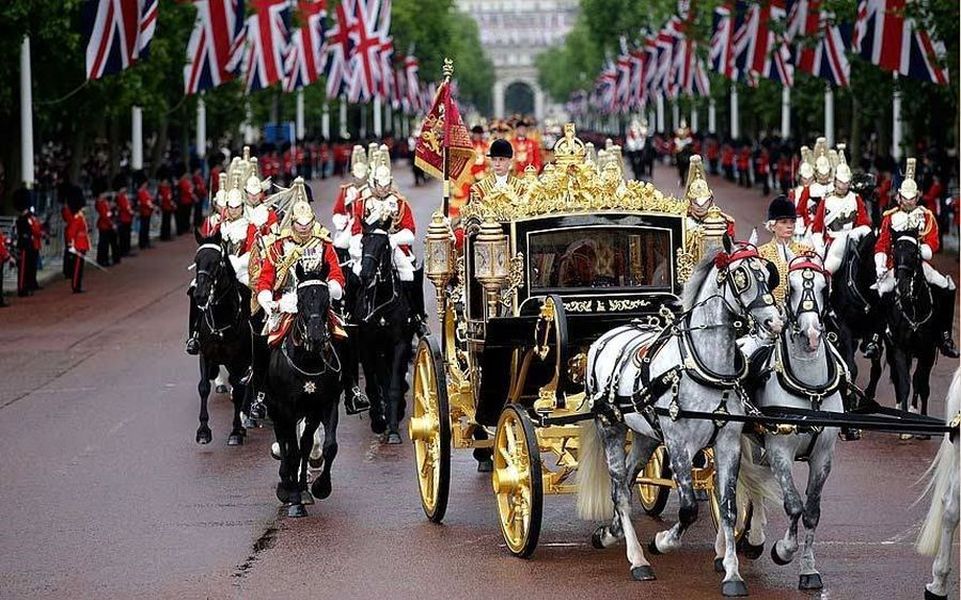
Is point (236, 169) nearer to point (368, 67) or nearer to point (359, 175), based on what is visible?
point (359, 175)

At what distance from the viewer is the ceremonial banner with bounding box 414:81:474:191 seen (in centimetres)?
1456

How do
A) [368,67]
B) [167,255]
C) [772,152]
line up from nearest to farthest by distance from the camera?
[167,255] → [772,152] → [368,67]

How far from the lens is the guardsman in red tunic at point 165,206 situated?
40.3 m

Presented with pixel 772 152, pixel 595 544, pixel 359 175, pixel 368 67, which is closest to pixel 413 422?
pixel 595 544

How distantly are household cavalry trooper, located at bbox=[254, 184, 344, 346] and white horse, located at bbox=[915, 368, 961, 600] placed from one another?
436 cm

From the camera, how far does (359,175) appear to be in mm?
18672

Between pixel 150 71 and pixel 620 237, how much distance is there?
27346 mm

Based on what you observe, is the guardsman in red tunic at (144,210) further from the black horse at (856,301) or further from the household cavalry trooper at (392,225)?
the black horse at (856,301)

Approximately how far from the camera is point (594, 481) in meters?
11.2

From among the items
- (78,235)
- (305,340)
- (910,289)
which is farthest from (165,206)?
(305,340)

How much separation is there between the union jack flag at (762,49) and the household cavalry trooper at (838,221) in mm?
23795

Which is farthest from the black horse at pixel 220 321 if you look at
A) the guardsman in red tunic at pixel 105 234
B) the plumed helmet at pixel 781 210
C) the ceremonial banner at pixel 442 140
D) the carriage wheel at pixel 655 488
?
the guardsman in red tunic at pixel 105 234

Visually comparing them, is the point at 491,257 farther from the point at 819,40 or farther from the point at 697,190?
the point at 819,40

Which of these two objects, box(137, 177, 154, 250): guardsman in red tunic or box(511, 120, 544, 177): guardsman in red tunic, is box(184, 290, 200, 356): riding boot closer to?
box(511, 120, 544, 177): guardsman in red tunic
